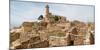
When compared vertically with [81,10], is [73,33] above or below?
below

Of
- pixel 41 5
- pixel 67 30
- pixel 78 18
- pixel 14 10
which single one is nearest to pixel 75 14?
pixel 78 18

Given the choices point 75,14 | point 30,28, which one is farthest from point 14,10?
point 75,14

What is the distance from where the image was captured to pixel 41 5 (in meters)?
2.53

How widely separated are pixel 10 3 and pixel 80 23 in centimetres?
109

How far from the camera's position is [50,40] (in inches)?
101

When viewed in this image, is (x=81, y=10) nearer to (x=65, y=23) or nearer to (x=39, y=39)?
(x=65, y=23)

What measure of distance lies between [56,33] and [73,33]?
276mm
